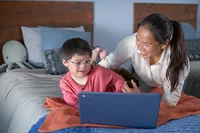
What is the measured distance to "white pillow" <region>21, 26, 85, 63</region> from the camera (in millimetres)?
2627

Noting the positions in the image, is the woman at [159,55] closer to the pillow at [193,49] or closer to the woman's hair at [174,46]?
the woman's hair at [174,46]

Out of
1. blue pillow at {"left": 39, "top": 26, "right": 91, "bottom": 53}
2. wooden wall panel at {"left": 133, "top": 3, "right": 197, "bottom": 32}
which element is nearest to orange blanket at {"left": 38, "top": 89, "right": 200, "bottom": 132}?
blue pillow at {"left": 39, "top": 26, "right": 91, "bottom": 53}

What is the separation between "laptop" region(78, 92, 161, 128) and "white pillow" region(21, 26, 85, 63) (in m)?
1.45

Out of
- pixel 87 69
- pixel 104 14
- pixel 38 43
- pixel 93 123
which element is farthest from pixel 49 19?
pixel 93 123

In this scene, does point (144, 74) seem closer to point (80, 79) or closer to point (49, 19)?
point (80, 79)

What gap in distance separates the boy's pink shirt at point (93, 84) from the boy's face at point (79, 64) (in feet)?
0.21

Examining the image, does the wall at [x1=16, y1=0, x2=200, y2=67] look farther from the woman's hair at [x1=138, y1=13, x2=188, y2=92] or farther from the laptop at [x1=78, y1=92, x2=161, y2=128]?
the laptop at [x1=78, y1=92, x2=161, y2=128]

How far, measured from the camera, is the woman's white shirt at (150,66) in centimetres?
168

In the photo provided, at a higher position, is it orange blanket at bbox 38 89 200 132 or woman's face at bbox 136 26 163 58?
woman's face at bbox 136 26 163 58

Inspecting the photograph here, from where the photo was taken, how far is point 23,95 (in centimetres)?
193

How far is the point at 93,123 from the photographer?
4.30 feet

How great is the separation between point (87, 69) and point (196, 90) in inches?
66.7

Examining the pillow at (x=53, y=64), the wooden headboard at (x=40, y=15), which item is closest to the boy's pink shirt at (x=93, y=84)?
the pillow at (x=53, y=64)

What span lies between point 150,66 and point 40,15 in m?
1.40
